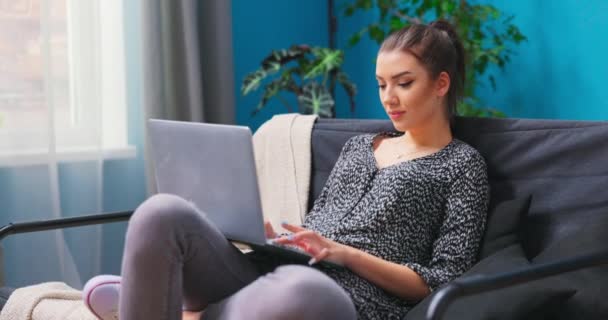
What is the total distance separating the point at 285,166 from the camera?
229cm

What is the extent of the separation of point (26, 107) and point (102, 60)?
35 centimetres

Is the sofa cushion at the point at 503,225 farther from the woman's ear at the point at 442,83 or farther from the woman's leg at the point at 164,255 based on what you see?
the woman's leg at the point at 164,255

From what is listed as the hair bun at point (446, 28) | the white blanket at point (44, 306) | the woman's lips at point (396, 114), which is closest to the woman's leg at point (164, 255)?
the white blanket at point (44, 306)

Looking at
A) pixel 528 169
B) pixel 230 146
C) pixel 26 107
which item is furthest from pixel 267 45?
pixel 230 146

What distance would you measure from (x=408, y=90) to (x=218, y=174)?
53 centimetres

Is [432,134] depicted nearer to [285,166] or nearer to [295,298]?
[285,166]

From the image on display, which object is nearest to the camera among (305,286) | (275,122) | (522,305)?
(305,286)

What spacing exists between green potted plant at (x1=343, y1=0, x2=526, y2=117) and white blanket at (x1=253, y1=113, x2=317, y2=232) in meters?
0.81

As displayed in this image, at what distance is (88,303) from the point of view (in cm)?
164

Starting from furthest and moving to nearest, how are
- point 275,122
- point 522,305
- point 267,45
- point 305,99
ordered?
point 267,45, point 305,99, point 275,122, point 522,305

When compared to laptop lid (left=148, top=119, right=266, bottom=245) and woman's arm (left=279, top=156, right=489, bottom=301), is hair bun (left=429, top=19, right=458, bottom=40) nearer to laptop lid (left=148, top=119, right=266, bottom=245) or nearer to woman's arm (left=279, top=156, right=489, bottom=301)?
woman's arm (left=279, top=156, right=489, bottom=301)

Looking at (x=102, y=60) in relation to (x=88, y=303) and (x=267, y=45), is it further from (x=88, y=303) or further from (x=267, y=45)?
(x=88, y=303)

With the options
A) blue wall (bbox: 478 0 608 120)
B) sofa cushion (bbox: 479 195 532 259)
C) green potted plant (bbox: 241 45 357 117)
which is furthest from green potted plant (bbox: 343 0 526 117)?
sofa cushion (bbox: 479 195 532 259)

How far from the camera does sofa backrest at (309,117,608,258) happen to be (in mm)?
1733
